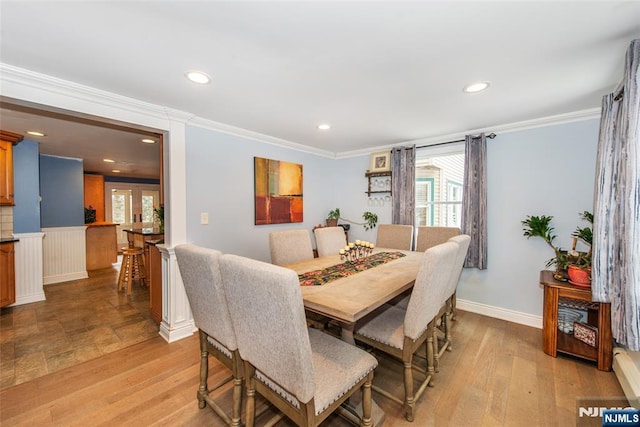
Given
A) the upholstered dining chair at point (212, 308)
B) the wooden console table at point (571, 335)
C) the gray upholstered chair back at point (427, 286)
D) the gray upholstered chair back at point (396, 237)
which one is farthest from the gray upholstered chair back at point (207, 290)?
the wooden console table at point (571, 335)

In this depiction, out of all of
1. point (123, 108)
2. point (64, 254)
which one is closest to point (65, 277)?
point (64, 254)

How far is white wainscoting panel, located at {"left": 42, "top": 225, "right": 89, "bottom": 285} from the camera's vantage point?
4.40m

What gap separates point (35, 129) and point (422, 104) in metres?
4.46

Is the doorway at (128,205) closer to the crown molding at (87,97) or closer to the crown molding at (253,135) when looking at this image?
the crown molding at (253,135)

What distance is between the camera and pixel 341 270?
6.93ft

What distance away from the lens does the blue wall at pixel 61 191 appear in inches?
179

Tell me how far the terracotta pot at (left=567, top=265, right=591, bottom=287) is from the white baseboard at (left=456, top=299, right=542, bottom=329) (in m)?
0.84

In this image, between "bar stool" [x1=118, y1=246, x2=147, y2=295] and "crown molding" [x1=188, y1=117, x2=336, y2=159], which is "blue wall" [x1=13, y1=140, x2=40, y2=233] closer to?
"bar stool" [x1=118, y1=246, x2=147, y2=295]

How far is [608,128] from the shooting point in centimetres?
180

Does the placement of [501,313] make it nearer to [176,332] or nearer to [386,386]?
[386,386]

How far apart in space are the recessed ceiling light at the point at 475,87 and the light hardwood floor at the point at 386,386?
2.24 meters

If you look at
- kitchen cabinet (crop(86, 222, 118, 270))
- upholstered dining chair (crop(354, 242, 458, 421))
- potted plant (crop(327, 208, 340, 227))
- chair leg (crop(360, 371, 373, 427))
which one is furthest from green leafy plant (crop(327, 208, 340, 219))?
kitchen cabinet (crop(86, 222, 118, 270))

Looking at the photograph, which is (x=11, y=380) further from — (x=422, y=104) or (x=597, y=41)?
(x=597, y=41)

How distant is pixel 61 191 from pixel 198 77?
4.71 metres
